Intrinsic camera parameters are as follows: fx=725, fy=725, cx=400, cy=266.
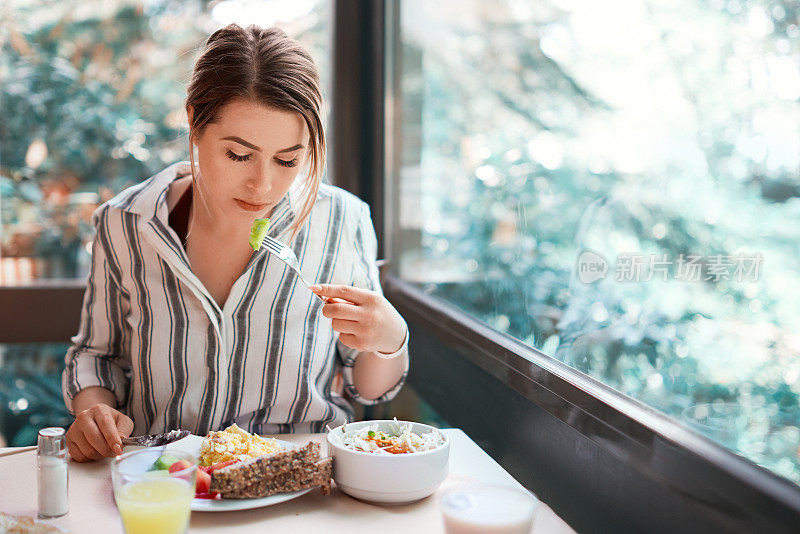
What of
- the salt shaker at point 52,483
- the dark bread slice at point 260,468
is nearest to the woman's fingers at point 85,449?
the salt shaker at point 52,483

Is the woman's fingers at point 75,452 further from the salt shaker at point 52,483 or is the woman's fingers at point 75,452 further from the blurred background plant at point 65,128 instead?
the blurred background plant at point 65,128

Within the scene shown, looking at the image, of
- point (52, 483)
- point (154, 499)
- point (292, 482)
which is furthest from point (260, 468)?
point (52, 483)

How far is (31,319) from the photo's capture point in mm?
2361

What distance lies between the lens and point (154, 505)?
830 mm

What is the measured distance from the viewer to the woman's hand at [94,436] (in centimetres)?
112

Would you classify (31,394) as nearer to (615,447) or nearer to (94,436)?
(94,436)

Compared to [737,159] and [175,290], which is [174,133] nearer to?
[175,290]

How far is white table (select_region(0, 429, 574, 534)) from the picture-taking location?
3.07ft

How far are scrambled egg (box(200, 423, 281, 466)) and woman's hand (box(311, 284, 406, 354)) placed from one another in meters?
0.21

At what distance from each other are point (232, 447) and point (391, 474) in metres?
0.25

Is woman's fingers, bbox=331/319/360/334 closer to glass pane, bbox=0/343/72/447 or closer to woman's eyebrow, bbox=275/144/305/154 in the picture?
woman's eyebrow, bbox=275/144/305/154

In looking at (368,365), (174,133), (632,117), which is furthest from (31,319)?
(632,117)

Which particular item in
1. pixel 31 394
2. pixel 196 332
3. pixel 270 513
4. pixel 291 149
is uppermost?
pixel 291 149

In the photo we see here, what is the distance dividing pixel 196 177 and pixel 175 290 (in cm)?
23
